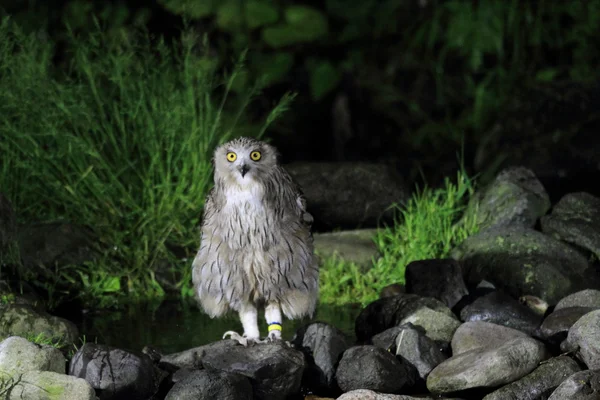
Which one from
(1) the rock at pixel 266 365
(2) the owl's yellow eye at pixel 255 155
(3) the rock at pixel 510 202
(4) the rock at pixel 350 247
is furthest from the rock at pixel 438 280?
(2) the owl's yellow eye at pixel 255 155

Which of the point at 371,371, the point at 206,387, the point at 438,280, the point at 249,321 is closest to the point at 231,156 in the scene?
the point at 249,321

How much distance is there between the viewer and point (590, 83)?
10.6 m

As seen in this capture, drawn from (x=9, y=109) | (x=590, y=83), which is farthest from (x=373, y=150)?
(x=9, y=109)

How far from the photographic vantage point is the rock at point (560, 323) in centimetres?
580

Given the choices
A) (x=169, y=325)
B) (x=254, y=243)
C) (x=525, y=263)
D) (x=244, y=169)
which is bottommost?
(x=169, y=325)

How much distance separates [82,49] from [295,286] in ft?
9.73

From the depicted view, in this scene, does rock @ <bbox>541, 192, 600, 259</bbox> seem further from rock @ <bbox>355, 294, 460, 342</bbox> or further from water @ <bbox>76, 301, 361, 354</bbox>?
water @ <bbox>76, 301, 361, 354</bbox>

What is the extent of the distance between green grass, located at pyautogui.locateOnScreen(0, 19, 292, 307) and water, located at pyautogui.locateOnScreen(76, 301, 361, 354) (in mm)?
262

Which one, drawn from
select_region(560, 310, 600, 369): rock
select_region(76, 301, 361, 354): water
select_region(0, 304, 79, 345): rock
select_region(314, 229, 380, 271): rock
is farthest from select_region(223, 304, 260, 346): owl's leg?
select_region(314, 229, 380, 271): rock

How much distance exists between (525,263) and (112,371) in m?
2.95

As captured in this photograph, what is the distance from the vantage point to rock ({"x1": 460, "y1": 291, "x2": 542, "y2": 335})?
6012 mm

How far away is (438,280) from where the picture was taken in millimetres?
6477

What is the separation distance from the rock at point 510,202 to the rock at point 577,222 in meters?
0.12

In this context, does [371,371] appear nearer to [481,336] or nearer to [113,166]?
[481,336]
